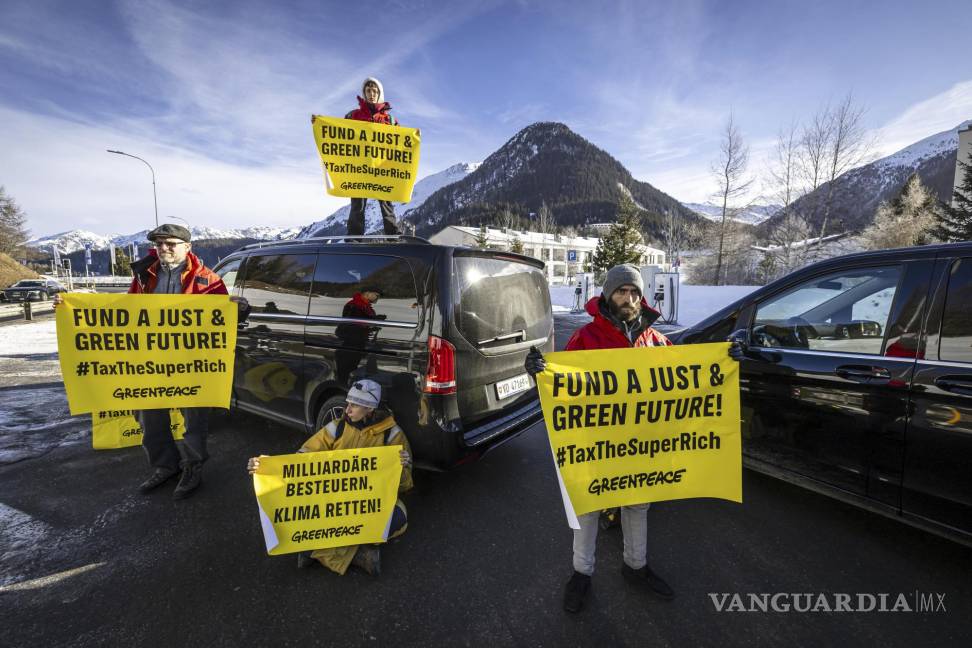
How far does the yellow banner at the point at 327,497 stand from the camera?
7.73 feet

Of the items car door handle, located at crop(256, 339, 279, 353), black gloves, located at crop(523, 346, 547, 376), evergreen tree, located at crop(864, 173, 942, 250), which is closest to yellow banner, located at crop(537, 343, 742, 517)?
black gloves, located at crop(523, 346, 547, 376)

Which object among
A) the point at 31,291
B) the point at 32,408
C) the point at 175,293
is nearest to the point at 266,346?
the point at 175,293

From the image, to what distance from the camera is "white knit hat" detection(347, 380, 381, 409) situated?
8.59 feet

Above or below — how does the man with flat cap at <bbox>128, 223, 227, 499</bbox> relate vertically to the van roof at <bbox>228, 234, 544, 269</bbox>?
below

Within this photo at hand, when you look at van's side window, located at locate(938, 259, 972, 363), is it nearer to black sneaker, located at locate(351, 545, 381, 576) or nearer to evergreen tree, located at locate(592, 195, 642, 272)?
black sneaker, located at locate(351, 545, 381, 576)

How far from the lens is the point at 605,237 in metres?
29.9

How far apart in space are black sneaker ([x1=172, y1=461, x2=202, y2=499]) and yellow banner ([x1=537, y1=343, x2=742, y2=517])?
2939 mm

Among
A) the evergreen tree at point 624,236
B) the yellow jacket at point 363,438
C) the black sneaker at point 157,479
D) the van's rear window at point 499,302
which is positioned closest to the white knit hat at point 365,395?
the yellow jacket at point 363,438

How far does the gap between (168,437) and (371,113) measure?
3771 mm

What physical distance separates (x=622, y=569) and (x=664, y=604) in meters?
0.26

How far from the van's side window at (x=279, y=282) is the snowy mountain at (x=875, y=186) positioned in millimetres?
30791

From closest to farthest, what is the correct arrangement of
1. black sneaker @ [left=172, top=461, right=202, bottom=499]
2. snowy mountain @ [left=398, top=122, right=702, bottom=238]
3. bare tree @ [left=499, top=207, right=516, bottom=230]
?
1. black sneaker @ [left=172, top=461, right=202, bottom=499]
2. bare tree @ [left=499, top=207, right=516, bottom=230]
3. snowy mountain @ [left=398, top=122, right=702, bottom=238]

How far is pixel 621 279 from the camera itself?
2.20m

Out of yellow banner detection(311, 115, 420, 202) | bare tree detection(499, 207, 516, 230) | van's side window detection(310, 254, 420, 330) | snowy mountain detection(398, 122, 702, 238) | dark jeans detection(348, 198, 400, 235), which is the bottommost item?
van's side window detection(310, 254, 420, 330)
